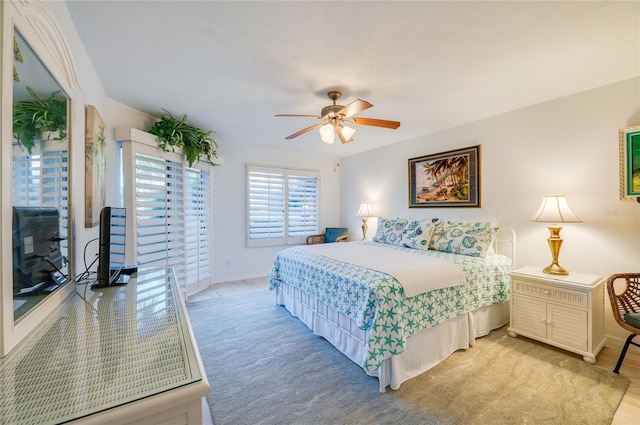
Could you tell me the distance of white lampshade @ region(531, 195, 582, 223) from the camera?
2.49 metres

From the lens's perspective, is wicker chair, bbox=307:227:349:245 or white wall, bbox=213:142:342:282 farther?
wicker chair, bbox=307:227:349:245

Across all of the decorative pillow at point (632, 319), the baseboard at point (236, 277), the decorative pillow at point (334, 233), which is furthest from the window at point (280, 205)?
the decorative pillow at point (632, 319)

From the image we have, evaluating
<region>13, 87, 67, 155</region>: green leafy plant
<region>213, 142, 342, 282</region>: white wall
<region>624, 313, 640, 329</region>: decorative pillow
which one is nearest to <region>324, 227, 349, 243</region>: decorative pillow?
<region>213, 142, 342, 282</region>: white wall

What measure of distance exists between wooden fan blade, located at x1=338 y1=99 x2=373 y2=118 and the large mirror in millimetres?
1853

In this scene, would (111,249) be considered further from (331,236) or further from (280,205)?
(331,236)

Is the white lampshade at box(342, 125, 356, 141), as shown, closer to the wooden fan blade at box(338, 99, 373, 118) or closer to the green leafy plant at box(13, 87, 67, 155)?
the wooden fan blade at box(338, 99, 373, 118)

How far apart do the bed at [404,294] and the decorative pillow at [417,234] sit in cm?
1

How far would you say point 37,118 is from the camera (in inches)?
44.6

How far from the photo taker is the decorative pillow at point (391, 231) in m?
3.74

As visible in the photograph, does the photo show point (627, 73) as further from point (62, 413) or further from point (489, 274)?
point (62, 413)

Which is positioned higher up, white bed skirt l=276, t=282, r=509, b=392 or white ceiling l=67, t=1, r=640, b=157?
white ceiling l=67, t=1, r=640, b=157

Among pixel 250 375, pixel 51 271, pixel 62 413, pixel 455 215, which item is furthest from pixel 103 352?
pixel 455 215

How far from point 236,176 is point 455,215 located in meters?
3.65

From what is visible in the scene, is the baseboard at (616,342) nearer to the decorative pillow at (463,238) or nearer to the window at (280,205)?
the decorative pillow at (463,238)
